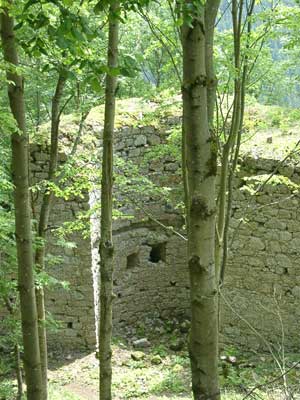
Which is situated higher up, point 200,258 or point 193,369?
point 200,258

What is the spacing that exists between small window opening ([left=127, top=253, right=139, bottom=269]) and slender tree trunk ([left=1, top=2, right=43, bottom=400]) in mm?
5416

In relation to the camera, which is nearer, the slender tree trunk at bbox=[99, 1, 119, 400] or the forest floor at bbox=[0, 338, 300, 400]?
the slender tree trunk at bbox=[99, 1, 119, 400]

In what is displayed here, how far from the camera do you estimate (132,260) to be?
8.95 m

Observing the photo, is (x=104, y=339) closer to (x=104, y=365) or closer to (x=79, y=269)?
(x=104, y=365)

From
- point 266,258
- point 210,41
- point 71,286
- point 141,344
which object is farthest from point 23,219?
point 141,344

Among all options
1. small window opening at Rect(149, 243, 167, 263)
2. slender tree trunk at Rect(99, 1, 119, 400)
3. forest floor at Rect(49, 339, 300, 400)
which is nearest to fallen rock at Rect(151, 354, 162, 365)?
forest floor at Rect(49, 339, 300, 400)

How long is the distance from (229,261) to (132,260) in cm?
191

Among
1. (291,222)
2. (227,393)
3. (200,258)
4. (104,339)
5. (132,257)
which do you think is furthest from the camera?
(132,257)

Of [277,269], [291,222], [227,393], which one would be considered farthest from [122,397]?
[291,222]

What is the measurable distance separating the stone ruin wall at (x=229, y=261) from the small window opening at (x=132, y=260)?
0.06ft

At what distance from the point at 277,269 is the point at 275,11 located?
4027 millimetres

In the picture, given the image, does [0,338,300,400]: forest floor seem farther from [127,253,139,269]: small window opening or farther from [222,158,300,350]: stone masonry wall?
[127,253,139,269]: small window opening

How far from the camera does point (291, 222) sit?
716 centimetres

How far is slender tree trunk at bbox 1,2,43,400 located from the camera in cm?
333
